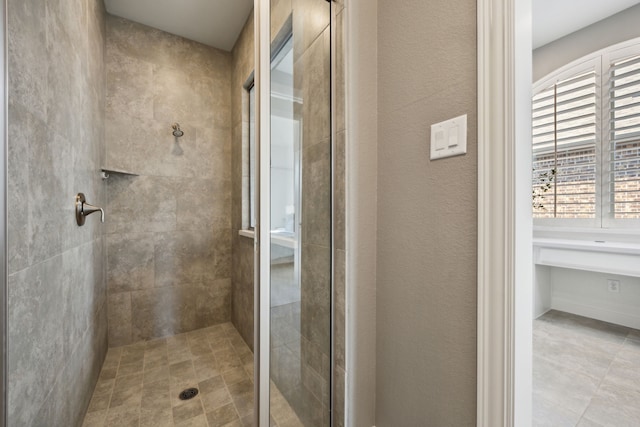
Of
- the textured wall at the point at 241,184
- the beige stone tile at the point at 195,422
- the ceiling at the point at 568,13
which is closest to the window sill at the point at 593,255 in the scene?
the ceiling at the point at 568,13

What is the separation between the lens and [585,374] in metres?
1.75

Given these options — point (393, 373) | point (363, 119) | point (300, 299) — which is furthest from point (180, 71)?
point (393, 373)

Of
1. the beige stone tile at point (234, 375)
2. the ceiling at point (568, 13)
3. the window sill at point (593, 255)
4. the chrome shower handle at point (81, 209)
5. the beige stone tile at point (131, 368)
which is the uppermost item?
the ceiling at point (568, 13)

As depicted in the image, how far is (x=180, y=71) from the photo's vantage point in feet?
8.29

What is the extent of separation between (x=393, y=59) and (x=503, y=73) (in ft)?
1.51

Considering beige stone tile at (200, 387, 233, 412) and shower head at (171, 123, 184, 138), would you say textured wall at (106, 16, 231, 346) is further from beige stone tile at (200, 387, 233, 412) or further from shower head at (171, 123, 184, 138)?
beige stone tile at (200, 387, 233, 412)

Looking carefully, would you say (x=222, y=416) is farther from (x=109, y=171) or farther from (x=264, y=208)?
(x=109, y=171)

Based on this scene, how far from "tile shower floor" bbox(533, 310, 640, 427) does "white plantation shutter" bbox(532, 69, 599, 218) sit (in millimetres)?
1128

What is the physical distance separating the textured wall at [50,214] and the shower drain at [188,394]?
19.6 inches

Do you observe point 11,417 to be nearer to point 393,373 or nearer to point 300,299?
point 300,299

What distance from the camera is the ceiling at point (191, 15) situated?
2.14 m

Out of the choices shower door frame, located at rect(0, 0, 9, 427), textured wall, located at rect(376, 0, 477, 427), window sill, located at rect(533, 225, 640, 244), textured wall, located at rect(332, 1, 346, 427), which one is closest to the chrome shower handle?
shower door frame, located at rect(0, 0, 9, 427)

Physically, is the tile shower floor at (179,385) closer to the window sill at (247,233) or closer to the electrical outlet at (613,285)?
the window sill at (247,233)

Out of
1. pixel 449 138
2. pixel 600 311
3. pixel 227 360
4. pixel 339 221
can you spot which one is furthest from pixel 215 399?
pixel 600 311
